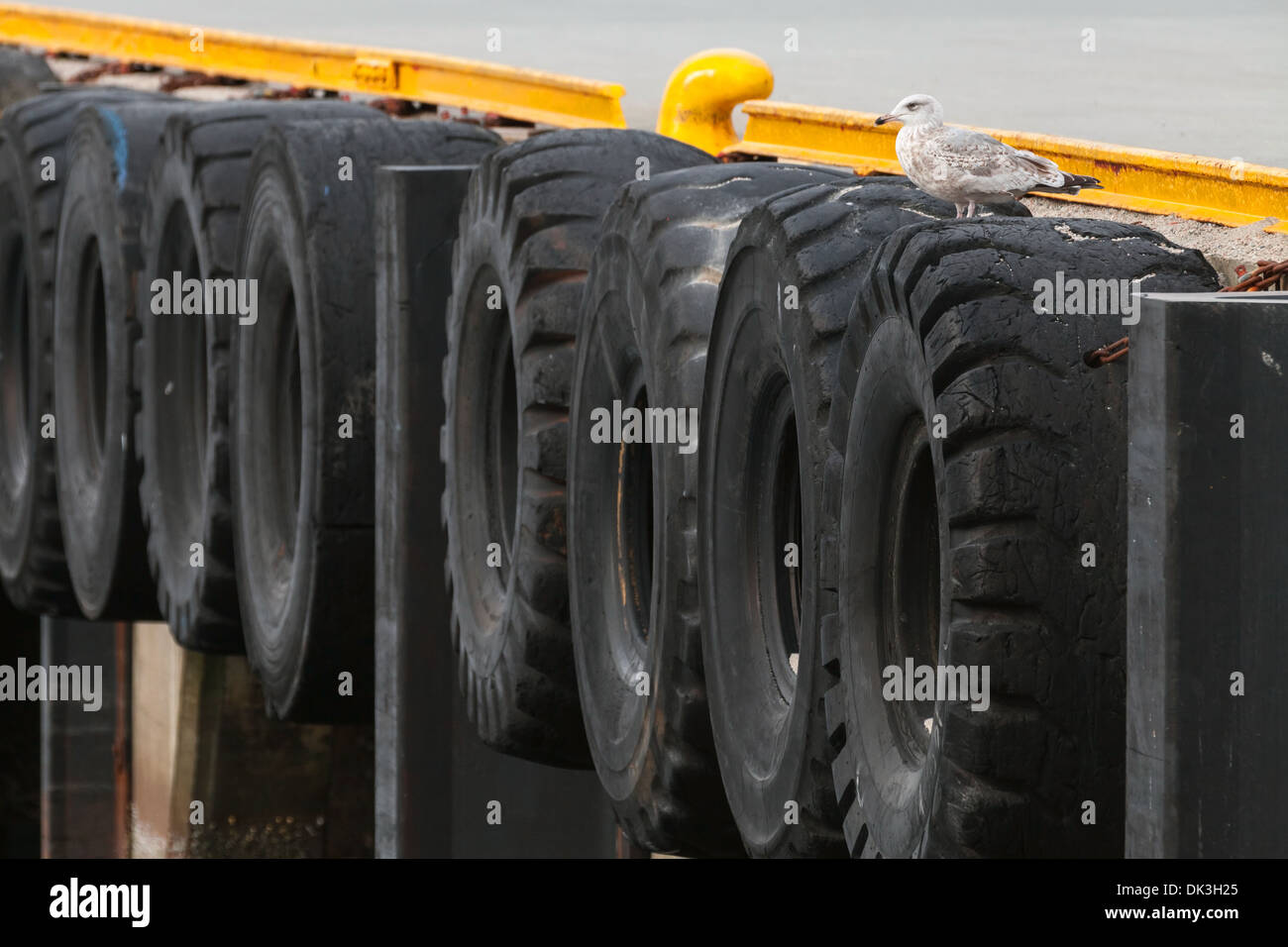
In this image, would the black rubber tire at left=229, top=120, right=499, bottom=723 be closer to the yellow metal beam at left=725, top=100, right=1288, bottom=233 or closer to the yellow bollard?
the yellow bollard

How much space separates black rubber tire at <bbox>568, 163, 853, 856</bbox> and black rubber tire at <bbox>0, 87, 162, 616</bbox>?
4.46 meters

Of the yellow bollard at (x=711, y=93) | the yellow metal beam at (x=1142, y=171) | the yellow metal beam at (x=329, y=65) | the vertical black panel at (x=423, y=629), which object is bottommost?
the vertical black panel at (x=423, y=629)

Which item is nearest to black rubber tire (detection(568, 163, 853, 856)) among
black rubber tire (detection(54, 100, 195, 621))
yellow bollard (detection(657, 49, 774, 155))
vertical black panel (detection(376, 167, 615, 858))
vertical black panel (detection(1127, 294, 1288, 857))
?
vertical black panel (detection(376, 167, 615, 858))

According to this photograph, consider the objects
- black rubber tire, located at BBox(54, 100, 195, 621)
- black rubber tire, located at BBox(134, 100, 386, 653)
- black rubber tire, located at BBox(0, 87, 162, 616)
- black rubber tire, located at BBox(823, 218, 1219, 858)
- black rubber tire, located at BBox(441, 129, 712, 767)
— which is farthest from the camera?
black rubber tire, located at BBox(0, 87, 162, 616)

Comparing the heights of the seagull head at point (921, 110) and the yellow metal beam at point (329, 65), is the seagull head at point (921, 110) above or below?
below

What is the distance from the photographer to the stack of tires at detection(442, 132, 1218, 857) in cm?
385

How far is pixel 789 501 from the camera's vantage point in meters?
5.15

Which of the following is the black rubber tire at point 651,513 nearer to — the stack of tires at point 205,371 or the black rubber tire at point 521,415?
the black rubber tire at point 521,415

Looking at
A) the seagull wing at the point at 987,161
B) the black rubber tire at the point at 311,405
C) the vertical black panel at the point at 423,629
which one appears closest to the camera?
the seagull wing at the point at 987,161

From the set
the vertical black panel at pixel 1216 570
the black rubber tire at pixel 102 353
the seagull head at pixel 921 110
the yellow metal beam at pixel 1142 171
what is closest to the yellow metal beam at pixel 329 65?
the black rubber tire at pixel 102 353

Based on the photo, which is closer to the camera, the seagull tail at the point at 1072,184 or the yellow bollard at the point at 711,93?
the seagull tail at the point at 1072,184

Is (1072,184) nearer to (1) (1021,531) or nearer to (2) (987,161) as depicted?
(2) (987,161)

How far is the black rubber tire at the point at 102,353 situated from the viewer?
29.3 ft

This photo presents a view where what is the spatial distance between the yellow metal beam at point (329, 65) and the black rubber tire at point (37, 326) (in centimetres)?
87
